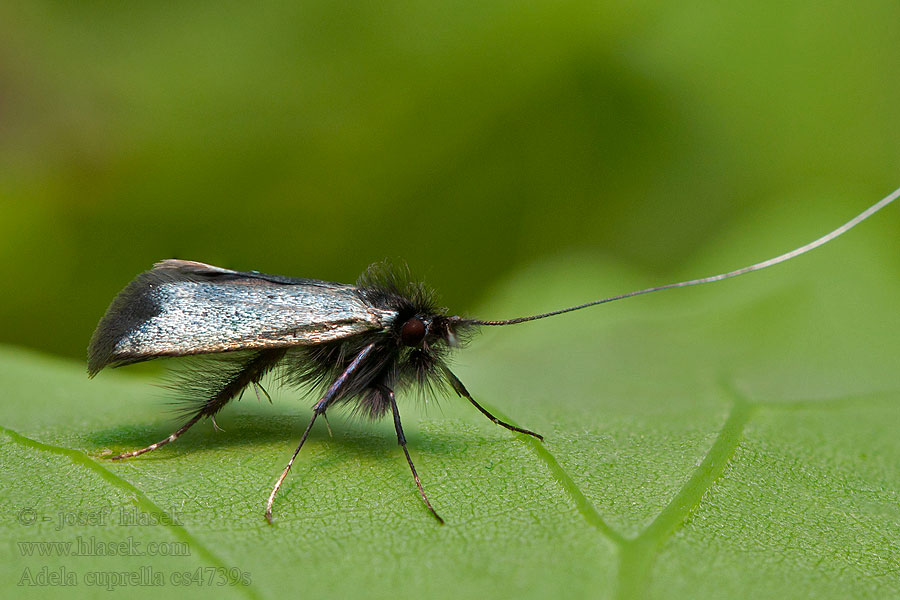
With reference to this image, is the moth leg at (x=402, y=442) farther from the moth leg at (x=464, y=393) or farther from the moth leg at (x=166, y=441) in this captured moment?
the moth leg at (x=166, y=441)

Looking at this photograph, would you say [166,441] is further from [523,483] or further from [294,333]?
[523,483]

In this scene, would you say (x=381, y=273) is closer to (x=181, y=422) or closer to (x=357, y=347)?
(x=357, y=347)

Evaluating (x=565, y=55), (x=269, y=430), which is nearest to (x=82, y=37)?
(x=565, y=55)

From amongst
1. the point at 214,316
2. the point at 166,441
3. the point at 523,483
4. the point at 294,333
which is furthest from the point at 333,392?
the point at 523,483

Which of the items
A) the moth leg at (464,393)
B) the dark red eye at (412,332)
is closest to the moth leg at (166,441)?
the dark red eye at (412,332)

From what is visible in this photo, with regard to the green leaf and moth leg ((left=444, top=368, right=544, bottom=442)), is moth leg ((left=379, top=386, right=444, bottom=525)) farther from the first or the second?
moth leg ((left=444, top=368, right=544, bottom=442))

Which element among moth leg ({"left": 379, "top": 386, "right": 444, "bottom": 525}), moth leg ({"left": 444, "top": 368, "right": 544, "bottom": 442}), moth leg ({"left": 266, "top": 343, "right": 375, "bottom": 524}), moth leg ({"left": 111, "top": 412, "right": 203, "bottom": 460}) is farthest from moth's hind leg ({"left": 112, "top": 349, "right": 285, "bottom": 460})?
moth leg ({"left": 444, "top": 368, "right": 544, "bottom": 442})
